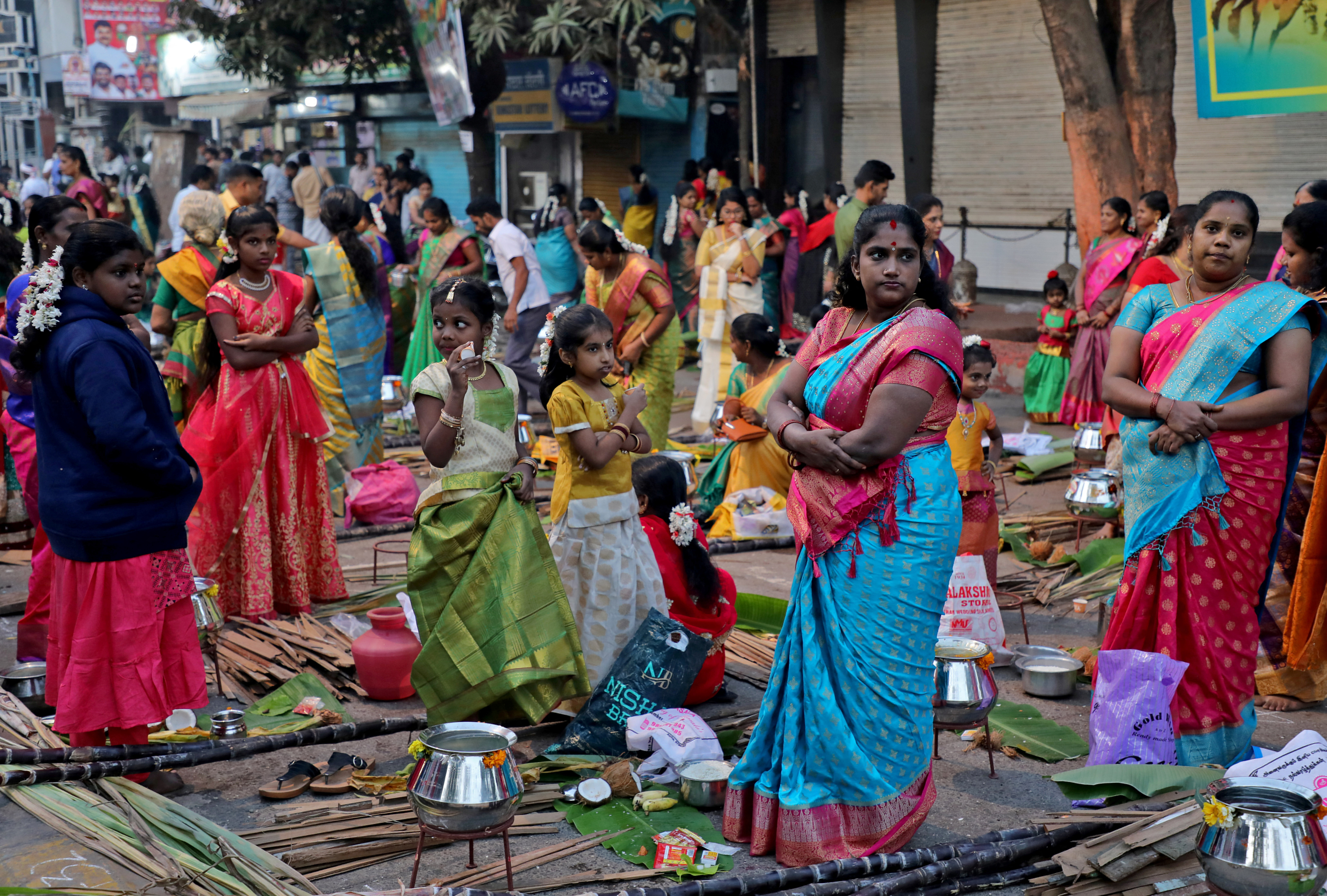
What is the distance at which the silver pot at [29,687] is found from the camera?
4.78 metres

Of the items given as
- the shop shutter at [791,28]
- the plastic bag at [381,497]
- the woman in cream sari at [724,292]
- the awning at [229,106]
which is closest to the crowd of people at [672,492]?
the plastic bag at [381,497]

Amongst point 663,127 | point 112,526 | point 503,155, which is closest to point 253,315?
point 112,526

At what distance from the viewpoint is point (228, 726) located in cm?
448

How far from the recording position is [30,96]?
40.2m

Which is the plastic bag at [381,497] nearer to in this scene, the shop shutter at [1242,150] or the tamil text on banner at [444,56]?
the shop shutter at [1242,150]

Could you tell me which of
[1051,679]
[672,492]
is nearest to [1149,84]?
[1051,679]

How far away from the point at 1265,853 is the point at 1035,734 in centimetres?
167

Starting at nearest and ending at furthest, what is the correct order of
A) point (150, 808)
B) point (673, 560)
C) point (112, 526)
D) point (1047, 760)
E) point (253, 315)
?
point (150, 808) < point (112, 526) < point (1047, 760) < point (673, 560) < point (253, 315)

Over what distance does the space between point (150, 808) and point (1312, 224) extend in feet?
14.4

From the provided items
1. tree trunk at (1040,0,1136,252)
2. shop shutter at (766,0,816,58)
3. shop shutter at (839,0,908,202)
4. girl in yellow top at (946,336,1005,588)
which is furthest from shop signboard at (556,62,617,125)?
girl in yellow top at (946,336,1005,588)

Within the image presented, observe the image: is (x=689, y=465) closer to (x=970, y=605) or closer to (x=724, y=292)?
(x=970, y=605)

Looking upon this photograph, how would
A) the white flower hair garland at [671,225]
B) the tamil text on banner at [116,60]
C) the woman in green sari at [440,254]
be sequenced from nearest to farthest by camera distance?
1. the woman in green sari at [440,254]
2. the white flower hair garland at [671,225]
3. the tamil text on banner at [116,60]

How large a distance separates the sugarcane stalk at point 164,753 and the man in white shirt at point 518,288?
582cm

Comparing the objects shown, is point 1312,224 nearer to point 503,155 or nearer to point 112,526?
point 112,526
